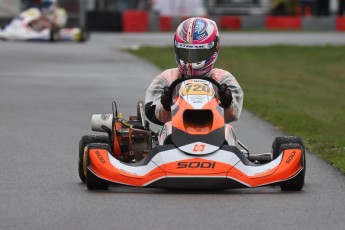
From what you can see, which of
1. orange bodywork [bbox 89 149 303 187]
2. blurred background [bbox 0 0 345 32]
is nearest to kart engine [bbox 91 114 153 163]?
orange bodywork [bbox 89 149 303 187]

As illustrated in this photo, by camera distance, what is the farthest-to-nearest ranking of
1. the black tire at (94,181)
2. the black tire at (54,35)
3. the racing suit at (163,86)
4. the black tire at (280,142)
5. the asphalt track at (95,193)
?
the black tire at (54,35) → the racing suit at (163,86) → the black tire at (280,142) → the black tire at (94,181) → the asphalt track at (95,193)

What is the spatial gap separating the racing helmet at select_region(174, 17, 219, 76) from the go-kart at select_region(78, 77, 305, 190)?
339 mm

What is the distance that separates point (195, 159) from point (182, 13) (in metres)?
39.6

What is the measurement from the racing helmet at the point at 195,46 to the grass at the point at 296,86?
1735 millimetres

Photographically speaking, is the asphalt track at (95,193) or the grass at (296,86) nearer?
the asphalt track at (95,193)

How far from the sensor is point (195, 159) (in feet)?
27.6

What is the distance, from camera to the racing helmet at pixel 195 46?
9172 mm

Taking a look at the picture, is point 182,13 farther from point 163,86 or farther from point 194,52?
point 194,52

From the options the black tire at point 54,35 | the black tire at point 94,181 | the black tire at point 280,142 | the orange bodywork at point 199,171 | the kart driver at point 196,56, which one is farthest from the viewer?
the black tire at point 54,35

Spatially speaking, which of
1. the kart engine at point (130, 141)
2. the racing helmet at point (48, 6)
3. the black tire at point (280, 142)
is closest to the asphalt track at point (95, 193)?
the black tire at point (280, 142)

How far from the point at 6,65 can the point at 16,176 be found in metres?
14.4

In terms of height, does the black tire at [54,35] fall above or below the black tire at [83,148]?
below

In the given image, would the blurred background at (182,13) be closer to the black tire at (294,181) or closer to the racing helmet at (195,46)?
the racing helmet at (195,46)

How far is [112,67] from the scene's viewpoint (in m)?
23.6
